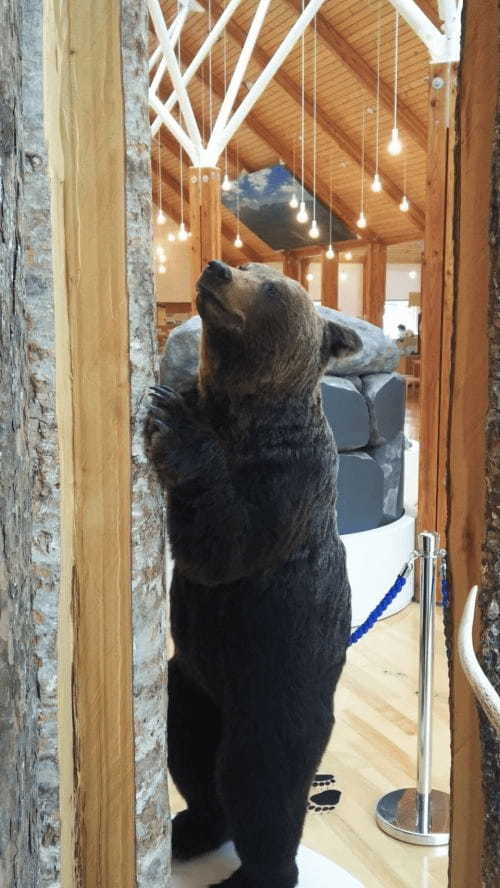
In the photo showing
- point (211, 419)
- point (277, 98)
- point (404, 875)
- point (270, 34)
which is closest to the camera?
point (211, 419)

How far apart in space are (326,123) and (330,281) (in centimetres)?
487

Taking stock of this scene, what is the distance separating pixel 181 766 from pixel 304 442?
2.85 feet

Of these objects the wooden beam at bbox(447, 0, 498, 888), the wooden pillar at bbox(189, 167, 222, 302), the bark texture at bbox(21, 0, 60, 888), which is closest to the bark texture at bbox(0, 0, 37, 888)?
the bark texture at bbox(21, 0, 60, 888)

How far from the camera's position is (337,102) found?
11.4 m

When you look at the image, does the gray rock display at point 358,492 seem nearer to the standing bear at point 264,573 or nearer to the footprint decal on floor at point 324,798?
the footprint decal on floor at point 324,798

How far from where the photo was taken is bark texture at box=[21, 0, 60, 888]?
112 cm

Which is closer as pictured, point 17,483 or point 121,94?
point 17,483

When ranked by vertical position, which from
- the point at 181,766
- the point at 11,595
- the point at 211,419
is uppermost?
the point at 211,419

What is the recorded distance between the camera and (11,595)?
0.72 metres

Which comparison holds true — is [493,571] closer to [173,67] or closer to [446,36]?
[446,36]

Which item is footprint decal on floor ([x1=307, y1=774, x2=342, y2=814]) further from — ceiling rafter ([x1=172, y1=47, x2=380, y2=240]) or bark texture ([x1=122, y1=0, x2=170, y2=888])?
ceiling rafter ([x1=172, y1=47, x2=380, y2=240])

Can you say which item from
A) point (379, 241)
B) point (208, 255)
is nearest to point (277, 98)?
point (379, 241)

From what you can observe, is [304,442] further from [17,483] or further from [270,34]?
[270,34]

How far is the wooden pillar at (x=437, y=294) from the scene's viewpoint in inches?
168
